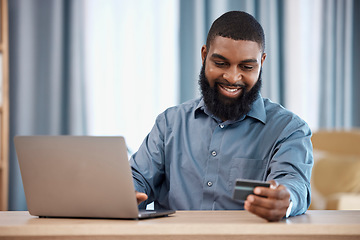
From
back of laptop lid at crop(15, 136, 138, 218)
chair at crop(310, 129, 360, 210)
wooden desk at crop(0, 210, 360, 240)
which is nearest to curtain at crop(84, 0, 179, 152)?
chair at crop(310, 129, 360, 210)

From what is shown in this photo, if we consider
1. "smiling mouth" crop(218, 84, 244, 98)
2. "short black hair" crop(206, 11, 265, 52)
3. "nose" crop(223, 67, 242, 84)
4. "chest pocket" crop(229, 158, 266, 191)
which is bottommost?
"chest pocket" crop(229, 158, 266, 191)

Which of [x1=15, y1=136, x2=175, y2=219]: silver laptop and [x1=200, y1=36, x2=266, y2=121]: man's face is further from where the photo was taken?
[x1=200, y1=36, x2=266, y2=121]: man's face

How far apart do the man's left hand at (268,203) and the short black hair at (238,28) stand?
0.70m

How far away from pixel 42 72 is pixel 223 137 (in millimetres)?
2387

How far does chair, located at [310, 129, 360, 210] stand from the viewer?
3520 millimetres

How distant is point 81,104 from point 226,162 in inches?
89.8

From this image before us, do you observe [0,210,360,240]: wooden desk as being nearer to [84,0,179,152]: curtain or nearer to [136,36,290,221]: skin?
[136,36,290,221]: skin

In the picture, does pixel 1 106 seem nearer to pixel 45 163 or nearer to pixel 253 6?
pixel 253 6

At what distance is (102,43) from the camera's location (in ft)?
13.0

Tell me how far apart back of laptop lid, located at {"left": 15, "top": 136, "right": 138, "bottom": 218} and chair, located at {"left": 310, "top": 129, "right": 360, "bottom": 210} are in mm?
2443

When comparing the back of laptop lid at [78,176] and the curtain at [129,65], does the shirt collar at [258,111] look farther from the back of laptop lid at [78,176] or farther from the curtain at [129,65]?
the curtain at [129,65]

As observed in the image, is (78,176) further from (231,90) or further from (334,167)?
(334,167)

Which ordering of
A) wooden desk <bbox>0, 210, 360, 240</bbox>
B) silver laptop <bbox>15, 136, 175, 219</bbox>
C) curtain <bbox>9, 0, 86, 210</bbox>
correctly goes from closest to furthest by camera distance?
1. wooden desk <bbox>0, 210, 360, 240</bbox>
2. silver laptop <bbox>15, 136, 175, 219</bbox>
3. curtain <bbox>9, 0, 86, 210</bbox>

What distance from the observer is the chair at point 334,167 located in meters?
3.52
